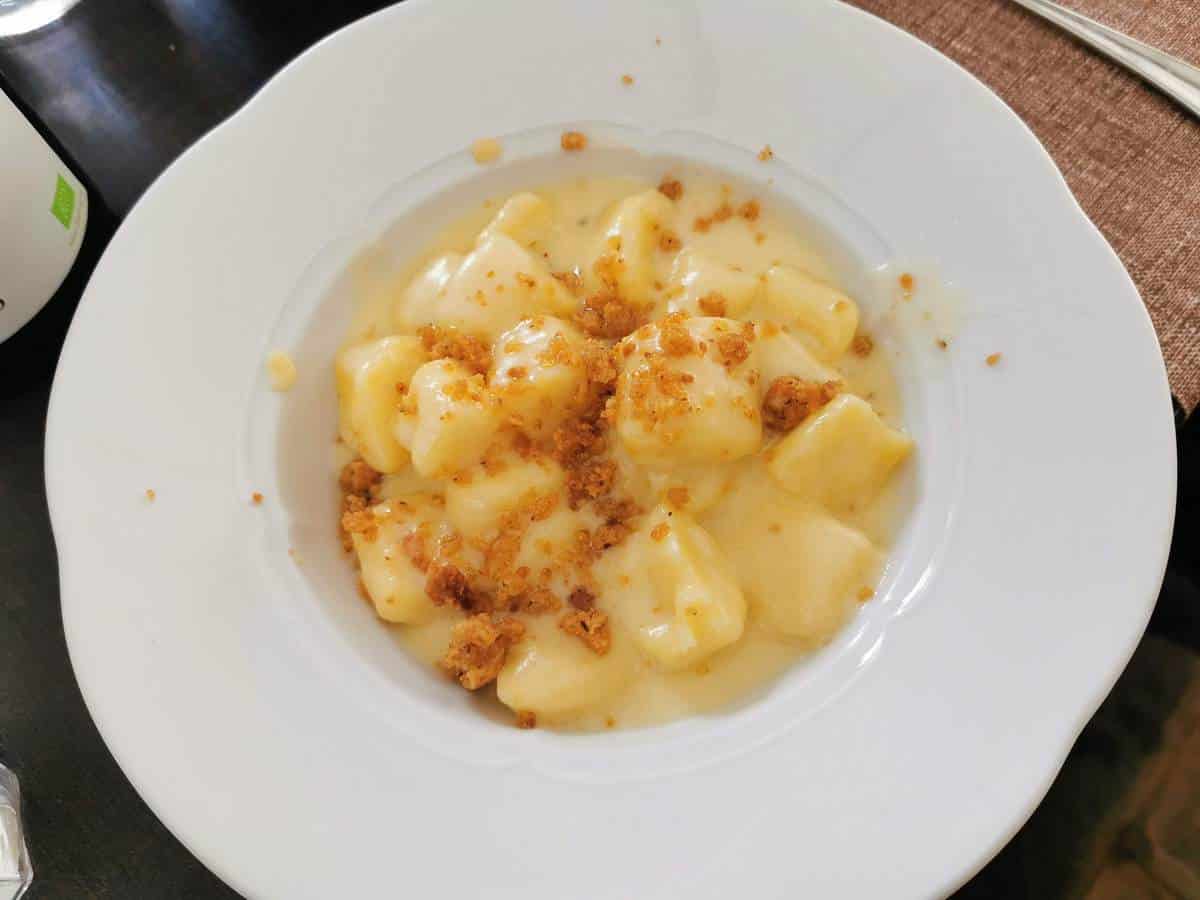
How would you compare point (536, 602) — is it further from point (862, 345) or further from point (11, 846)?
point (11, 846)

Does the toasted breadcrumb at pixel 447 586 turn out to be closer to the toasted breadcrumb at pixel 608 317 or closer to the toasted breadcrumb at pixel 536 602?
the toasted breadcrumb at pixel 536 602

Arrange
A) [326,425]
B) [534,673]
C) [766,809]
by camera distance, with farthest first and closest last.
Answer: [326,425] < [534,673] < [766,809]

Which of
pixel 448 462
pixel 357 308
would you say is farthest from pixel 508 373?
pixel 357 308

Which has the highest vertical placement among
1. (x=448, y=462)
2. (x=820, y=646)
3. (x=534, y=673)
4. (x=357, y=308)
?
(x=357, y=308)

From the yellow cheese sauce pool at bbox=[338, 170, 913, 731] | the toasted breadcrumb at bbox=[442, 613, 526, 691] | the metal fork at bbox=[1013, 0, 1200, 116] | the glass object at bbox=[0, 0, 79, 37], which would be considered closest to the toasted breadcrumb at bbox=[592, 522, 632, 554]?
the yellow cheese sauce pool at bbox=[338, 170, 913, 731]

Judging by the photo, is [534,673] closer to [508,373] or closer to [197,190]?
[508,373]

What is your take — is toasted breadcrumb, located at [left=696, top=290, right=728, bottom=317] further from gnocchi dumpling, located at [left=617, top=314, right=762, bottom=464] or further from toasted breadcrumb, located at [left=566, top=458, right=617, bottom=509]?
toasted breadcrumb, located at [left=566, top=458, right=617, bottom=509]

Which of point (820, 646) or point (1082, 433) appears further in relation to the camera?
point (820, 646)

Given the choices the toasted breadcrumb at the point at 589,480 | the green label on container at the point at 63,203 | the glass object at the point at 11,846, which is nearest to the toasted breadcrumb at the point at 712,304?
the toasted breadcrumb at the point at 589,480
